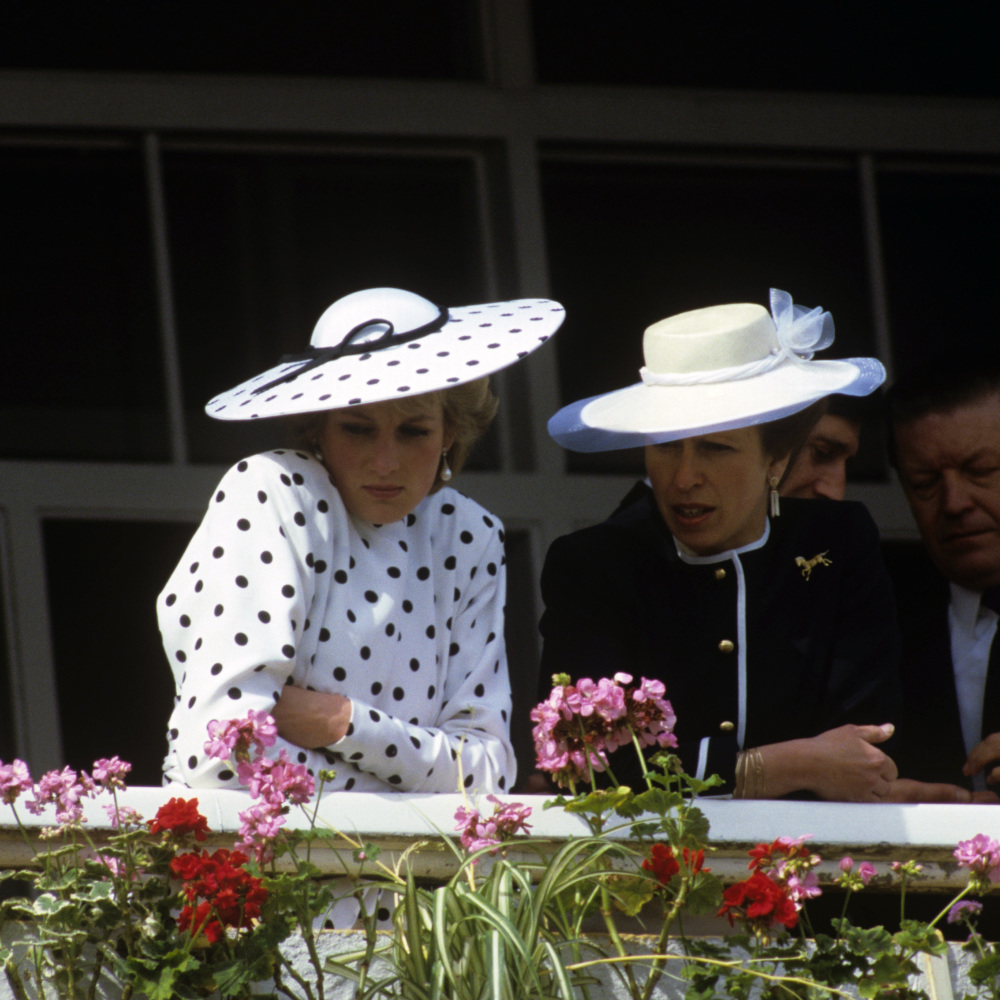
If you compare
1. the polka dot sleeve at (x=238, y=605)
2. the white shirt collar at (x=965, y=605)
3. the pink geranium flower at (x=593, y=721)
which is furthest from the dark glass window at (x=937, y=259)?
the pink geranium flower at (x=593, y=721)

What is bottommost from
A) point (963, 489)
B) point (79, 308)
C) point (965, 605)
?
point (965, 605)

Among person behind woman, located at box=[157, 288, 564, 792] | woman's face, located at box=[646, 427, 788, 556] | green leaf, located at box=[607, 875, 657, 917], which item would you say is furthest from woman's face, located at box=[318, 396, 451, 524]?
green leaf, located at box=[607, 875, 657, 917]

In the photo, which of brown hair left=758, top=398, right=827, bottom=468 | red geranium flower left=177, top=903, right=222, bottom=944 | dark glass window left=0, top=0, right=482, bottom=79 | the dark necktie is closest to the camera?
red geranium flower left=177, top=903, right=222, bottom=944

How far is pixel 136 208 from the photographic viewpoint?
461cm

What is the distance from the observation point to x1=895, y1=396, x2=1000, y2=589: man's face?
3637 mm

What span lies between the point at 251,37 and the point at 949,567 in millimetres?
2349

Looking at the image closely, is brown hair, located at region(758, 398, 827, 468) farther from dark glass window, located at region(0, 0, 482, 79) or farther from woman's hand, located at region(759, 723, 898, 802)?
dark glass window, located at region(0, 0, 482, 79)

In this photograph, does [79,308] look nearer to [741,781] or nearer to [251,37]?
[251,37]

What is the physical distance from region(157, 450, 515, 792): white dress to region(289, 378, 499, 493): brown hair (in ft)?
0.21

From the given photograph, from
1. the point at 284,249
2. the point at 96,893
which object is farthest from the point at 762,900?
the point at 284,249

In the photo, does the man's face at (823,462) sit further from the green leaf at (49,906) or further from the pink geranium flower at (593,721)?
the green leaf at (49,906)

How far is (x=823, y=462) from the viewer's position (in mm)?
3785

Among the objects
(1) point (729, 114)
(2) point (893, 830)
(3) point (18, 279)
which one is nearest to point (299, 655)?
(2) point (893, 830)

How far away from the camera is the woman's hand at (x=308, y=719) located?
2.86 metres
